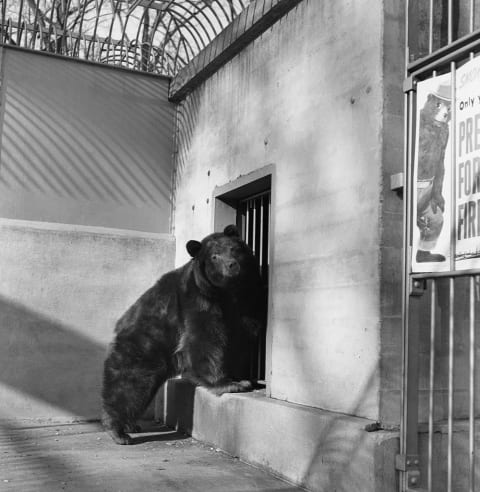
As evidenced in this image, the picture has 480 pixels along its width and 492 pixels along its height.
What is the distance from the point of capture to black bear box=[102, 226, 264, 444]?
643 centimetres

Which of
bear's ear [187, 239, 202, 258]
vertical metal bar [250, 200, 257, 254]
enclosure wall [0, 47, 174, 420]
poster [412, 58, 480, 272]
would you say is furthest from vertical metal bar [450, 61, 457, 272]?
enclosure wall [0, 47, 174, 420]

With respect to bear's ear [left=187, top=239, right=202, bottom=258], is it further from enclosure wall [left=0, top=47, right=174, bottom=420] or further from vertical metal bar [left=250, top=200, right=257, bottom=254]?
enclosure wall [left=0, top=47, right=174, bottom=420]

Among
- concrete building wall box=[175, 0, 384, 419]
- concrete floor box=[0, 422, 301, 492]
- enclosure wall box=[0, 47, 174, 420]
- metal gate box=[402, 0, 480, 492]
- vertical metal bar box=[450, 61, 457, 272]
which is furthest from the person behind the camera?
enclosure wall box=[0, 47, 174, 420]

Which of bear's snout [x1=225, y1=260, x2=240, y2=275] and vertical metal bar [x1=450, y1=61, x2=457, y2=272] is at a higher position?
vertical metal bar [x1=450, y1=61, x2=457, y2=272]

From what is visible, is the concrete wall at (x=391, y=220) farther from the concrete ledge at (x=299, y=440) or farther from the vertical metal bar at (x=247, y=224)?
the vertical metal bar at (x=247, y=224)

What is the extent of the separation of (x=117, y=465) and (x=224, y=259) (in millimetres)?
2072

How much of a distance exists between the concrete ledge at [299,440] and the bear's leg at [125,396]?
1.82 feet

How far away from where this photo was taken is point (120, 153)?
8703 mm

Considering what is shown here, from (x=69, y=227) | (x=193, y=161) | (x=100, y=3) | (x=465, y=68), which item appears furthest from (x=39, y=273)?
(x=465, y=68)

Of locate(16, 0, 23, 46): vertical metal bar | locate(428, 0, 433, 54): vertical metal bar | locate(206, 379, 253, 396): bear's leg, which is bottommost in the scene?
locate(206, 379, 253, 396): bear's leg

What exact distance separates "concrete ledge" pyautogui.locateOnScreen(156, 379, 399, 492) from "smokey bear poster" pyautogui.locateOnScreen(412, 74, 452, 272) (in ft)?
3.98

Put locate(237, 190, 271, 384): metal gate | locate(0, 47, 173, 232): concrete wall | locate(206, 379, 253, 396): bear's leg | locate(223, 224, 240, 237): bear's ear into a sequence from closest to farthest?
1. locate(206, 379, 253, 396): bear's leg
2. locate(223, 224, 240, 237): bear's ear
3. locate(237, 190, 271, 384): metal gate
4. locate(0, 47, 173, 232): concrete wall

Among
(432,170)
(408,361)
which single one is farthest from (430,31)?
(408,361)

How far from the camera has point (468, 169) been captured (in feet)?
12.1
